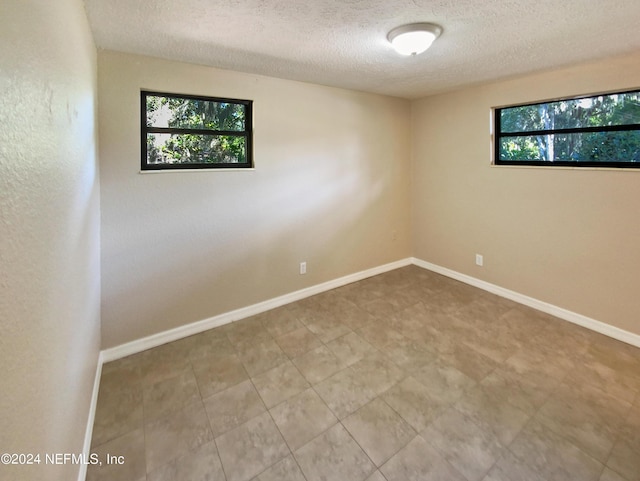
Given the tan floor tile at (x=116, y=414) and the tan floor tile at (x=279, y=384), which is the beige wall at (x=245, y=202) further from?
the tan floor tile at (x=279, y=384)

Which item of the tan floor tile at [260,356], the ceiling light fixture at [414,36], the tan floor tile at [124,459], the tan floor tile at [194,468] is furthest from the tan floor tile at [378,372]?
the ceiling light fixture at [414,36]

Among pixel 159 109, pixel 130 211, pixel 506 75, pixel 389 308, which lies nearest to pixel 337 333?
pixel 389 308

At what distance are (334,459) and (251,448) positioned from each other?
0.45 meters

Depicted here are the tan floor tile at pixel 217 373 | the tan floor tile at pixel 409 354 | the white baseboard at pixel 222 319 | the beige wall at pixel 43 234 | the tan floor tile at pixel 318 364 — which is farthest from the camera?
the white baseboard at pixel 222 319

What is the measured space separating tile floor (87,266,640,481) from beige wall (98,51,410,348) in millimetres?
409

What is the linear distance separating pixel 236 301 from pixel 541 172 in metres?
3.24

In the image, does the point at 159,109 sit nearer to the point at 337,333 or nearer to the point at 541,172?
the point at 337,333

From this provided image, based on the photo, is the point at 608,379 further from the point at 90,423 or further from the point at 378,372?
the point at 90,423

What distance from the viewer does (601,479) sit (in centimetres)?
150

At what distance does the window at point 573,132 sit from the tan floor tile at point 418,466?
8.98ft

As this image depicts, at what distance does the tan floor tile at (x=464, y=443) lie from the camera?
1573 mm

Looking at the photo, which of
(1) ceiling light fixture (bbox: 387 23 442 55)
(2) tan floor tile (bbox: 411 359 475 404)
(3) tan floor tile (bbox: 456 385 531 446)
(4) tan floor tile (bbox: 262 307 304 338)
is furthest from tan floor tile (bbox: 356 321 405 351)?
(1) ceiling light fixture (bbox: 387 23 442 55)

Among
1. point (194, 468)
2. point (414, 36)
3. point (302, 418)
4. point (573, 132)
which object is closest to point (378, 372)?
point (302, 418)

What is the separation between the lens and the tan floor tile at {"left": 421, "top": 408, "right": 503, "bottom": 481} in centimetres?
157
